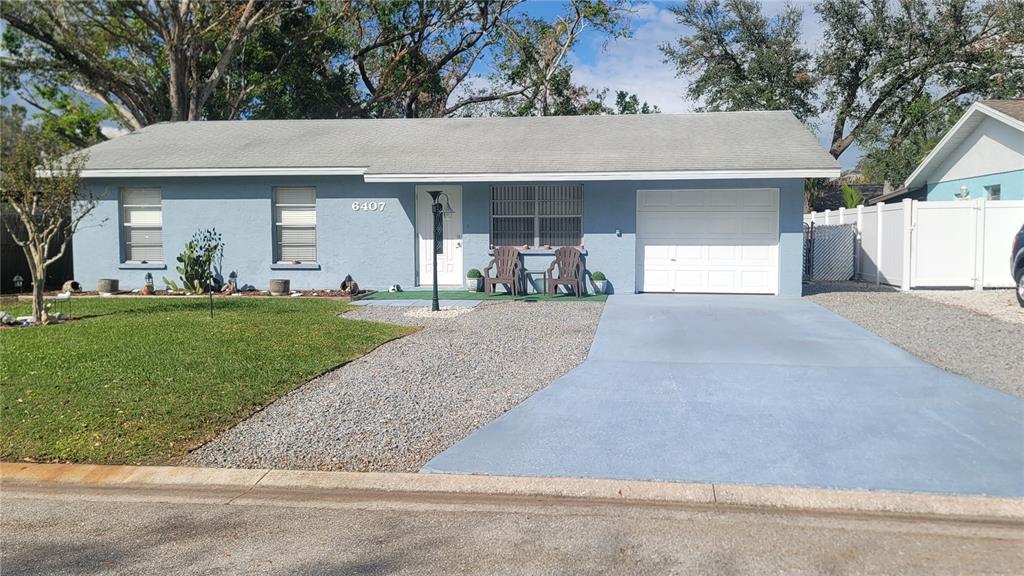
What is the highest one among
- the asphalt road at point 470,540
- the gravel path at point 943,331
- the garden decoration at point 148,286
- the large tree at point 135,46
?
the large tree at point 135,46

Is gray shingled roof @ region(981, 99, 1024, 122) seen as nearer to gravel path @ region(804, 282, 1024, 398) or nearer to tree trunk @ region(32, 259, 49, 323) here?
gravel path @ region(804, 282, 1024, 398)

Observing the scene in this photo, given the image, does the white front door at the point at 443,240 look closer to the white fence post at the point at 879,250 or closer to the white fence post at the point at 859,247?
the white fence post at the point at 879,250

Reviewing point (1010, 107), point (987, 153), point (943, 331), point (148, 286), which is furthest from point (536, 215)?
point (987, 153)

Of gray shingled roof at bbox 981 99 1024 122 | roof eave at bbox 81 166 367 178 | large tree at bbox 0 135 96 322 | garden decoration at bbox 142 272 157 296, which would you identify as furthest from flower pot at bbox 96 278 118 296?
gray shingled roof at bbox 981 99 1024 122

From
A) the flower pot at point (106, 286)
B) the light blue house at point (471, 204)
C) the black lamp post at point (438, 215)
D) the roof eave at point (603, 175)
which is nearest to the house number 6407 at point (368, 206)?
the light blue house at point (471, 204)

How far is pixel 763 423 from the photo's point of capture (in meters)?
6.38

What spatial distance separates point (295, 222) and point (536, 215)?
524cm

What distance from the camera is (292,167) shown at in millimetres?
15586

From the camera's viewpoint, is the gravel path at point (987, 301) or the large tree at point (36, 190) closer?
the large tree at point (36, 190)

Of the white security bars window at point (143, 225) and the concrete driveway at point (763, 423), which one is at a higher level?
the white security bars window at point (143, 225)

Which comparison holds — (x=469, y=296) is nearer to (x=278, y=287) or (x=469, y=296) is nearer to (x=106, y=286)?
(x=278, y=287)

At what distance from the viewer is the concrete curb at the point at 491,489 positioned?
4.78 meters

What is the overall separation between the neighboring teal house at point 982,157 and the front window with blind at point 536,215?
10135 mm

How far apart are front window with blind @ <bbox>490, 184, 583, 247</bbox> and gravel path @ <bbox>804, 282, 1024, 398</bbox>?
4928 mm
